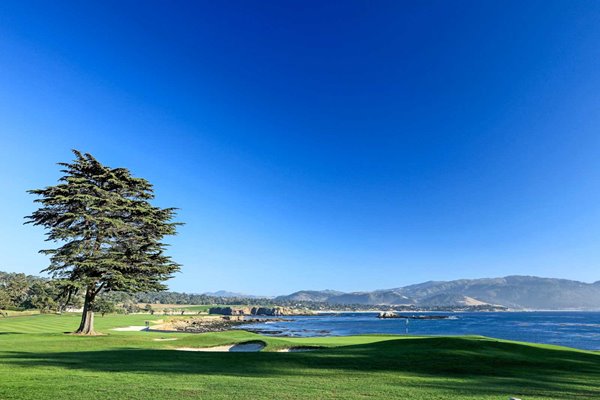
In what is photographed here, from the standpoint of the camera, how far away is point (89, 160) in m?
30.1

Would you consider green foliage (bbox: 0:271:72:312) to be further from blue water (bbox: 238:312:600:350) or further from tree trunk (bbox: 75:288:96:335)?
tree trunk (bbox: 75:288:96:335)

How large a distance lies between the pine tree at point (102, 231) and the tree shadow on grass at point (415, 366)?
12311mm

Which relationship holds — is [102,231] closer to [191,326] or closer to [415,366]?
[415,366]

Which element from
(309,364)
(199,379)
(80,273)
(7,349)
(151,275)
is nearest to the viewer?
(199,379)

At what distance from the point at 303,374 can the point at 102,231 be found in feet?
75.9

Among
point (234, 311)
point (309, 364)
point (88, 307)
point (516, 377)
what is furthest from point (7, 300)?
point (234, 311)

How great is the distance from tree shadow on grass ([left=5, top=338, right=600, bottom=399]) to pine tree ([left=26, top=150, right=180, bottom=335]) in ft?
40.4

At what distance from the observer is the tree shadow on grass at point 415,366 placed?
1196cm

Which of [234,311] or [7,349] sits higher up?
[7,349]

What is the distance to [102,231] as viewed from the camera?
96.7 ft

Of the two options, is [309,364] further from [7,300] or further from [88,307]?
[7,300]

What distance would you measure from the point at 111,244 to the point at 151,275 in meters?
4.12

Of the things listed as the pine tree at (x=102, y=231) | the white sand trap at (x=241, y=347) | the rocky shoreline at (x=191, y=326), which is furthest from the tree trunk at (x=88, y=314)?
the rocky shoreline at (x=191, y=326)

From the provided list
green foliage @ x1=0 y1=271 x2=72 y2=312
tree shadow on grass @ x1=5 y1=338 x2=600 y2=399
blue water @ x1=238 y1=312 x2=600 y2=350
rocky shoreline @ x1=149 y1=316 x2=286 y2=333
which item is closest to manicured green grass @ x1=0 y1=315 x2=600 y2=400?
tree shadow on grass @ x1=5 y1=338 x2=600 y2=399
